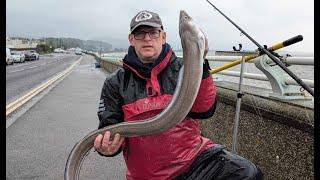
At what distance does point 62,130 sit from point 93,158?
2.29m

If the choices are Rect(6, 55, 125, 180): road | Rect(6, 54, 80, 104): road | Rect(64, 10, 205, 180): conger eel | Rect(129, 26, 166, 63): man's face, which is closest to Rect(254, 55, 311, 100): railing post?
Rect(129, 26, 166, 63): man's face

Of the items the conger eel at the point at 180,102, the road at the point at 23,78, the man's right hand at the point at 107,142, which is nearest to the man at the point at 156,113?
the man's right hand at the point at 107,142

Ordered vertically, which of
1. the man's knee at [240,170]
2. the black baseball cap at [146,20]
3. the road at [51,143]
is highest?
the black baseball cap at [146,20]

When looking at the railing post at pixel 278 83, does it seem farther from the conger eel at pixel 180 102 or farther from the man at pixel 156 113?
the conger eel at pixel 180 102

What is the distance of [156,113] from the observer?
131 inches

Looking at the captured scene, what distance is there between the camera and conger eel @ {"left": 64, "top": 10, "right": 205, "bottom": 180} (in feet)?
9.04

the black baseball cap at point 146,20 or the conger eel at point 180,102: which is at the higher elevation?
the black baseball cap at point 146,20

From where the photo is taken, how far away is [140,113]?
3355mm

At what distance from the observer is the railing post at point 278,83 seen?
181 inches

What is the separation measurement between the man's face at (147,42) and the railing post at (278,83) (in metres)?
1.69

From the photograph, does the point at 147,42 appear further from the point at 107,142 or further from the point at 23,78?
the point at 23,78

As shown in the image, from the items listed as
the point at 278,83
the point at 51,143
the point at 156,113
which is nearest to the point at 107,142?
the point at 156,113

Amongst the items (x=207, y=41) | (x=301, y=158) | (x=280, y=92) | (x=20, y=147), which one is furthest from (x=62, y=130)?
(x=207, y=41)
